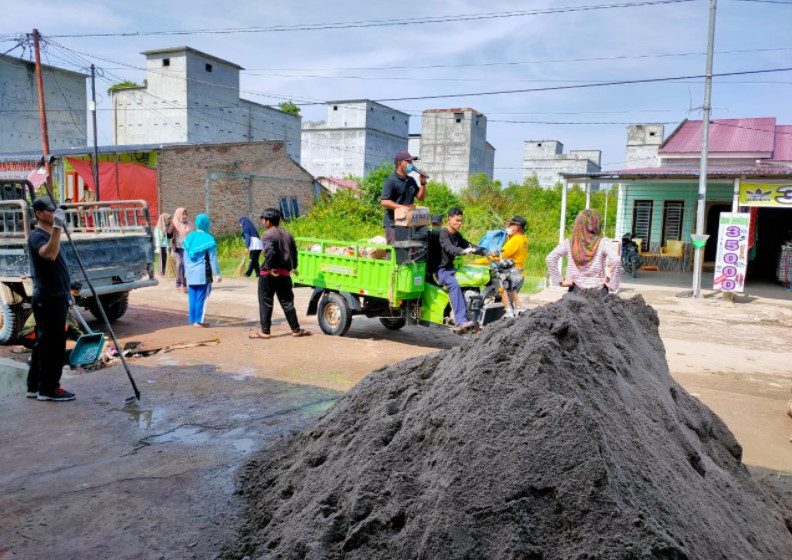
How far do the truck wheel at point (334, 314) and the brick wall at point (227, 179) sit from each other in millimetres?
15094

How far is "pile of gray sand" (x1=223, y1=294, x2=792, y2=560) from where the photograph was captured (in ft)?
7.91

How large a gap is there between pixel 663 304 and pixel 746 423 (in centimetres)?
871

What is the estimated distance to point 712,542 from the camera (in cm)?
250

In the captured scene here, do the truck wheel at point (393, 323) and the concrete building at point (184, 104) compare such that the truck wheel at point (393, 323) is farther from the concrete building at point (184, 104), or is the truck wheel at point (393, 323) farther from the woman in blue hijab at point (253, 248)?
the concrete building at point (184, 104)

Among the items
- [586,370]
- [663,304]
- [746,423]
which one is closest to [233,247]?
[663,304]

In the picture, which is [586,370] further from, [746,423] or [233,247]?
[233,247]

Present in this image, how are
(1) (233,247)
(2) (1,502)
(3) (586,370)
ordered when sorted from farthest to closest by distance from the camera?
(1) (233,247)
(2) (1,502)
(3) (586,370)

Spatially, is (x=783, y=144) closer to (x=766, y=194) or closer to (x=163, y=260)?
(x=766, y=194)

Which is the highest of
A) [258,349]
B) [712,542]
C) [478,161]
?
[478,161]

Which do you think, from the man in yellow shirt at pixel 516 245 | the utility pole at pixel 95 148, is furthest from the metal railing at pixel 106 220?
the utility pole at pixel 95 148

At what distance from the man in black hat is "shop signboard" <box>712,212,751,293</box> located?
9.53 m

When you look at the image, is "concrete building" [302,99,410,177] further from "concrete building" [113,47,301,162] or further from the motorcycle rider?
the motorcycle rider

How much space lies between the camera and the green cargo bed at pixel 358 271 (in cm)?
818

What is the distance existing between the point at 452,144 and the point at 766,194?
28.9 meters
